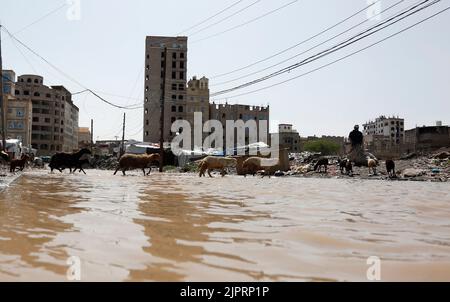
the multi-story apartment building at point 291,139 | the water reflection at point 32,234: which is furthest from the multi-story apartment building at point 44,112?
the water reflection at point 32,234

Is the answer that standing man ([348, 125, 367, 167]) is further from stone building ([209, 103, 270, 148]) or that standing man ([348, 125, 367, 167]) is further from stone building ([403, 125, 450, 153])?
stone building ([209, 103, 270, 148])

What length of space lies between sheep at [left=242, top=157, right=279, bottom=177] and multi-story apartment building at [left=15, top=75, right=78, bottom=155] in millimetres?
88059

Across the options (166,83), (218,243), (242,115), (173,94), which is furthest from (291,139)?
(218,243)

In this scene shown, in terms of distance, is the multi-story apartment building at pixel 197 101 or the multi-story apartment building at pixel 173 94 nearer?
the multi-story apartment building at pixel 173 94

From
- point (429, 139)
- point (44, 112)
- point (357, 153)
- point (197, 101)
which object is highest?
point (197, 101)

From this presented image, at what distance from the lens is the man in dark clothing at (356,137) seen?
2439cm

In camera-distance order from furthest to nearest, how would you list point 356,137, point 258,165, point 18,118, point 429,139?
point 18,118, point 429,139, point 258,165, point 356,137

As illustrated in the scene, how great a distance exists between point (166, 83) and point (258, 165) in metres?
72.4

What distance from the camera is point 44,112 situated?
354 ft

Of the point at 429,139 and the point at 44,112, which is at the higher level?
the point at 44,112

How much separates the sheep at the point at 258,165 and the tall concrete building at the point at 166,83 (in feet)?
197

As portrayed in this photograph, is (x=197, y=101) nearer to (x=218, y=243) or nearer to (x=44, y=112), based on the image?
(x=44, y=112)

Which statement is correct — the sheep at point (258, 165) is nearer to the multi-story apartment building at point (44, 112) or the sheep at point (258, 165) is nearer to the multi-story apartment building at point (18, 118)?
the multi-story apartment building at point (18, 118)
